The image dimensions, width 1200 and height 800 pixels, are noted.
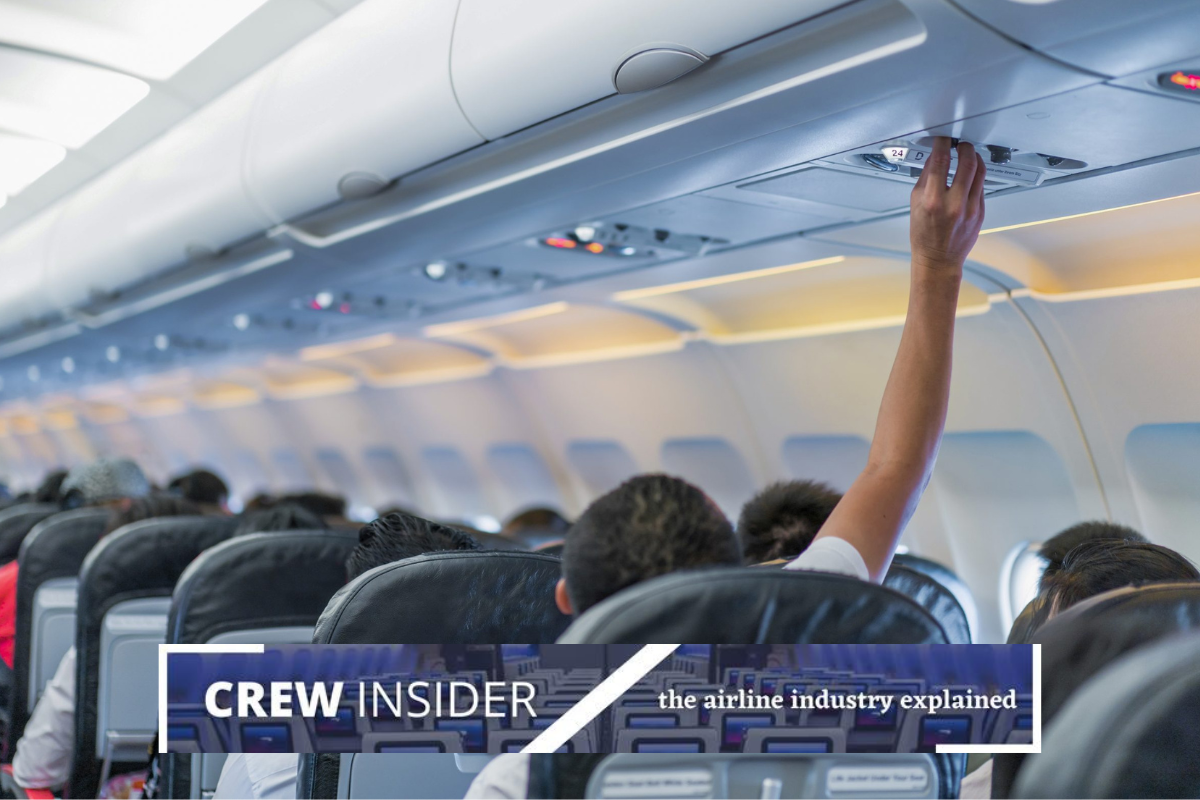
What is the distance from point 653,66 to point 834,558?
109cm

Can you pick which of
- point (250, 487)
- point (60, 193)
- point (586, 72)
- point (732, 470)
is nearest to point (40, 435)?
point (250, 487)

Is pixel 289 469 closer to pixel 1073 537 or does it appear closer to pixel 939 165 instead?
pixel 1073 537

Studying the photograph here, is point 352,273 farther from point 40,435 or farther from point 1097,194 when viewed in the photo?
point 40,435

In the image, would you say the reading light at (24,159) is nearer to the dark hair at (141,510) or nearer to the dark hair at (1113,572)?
the dark hair at (141,510)

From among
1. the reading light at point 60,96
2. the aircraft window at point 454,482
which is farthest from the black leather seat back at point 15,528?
the aircraft window at point 454,482

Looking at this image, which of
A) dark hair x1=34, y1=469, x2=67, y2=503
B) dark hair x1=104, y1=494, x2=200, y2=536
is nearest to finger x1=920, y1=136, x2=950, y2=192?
dark hair x1=104, y1=494, x2=200, y2=536

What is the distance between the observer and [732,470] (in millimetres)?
5816

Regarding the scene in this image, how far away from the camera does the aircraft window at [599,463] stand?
265 inches

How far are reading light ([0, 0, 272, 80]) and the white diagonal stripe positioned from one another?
3391 mm

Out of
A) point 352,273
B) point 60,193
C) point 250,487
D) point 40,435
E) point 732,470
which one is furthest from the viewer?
point 40,435

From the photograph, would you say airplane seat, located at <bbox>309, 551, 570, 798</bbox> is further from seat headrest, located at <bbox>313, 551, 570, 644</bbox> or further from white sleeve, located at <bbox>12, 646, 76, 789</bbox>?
white sleeve, located at <bbox>12, 646, 76, 789</bbox>

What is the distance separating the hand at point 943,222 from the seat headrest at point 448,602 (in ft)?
2.94

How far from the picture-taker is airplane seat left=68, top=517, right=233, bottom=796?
131 inches

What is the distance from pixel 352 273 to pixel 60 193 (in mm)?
3018
